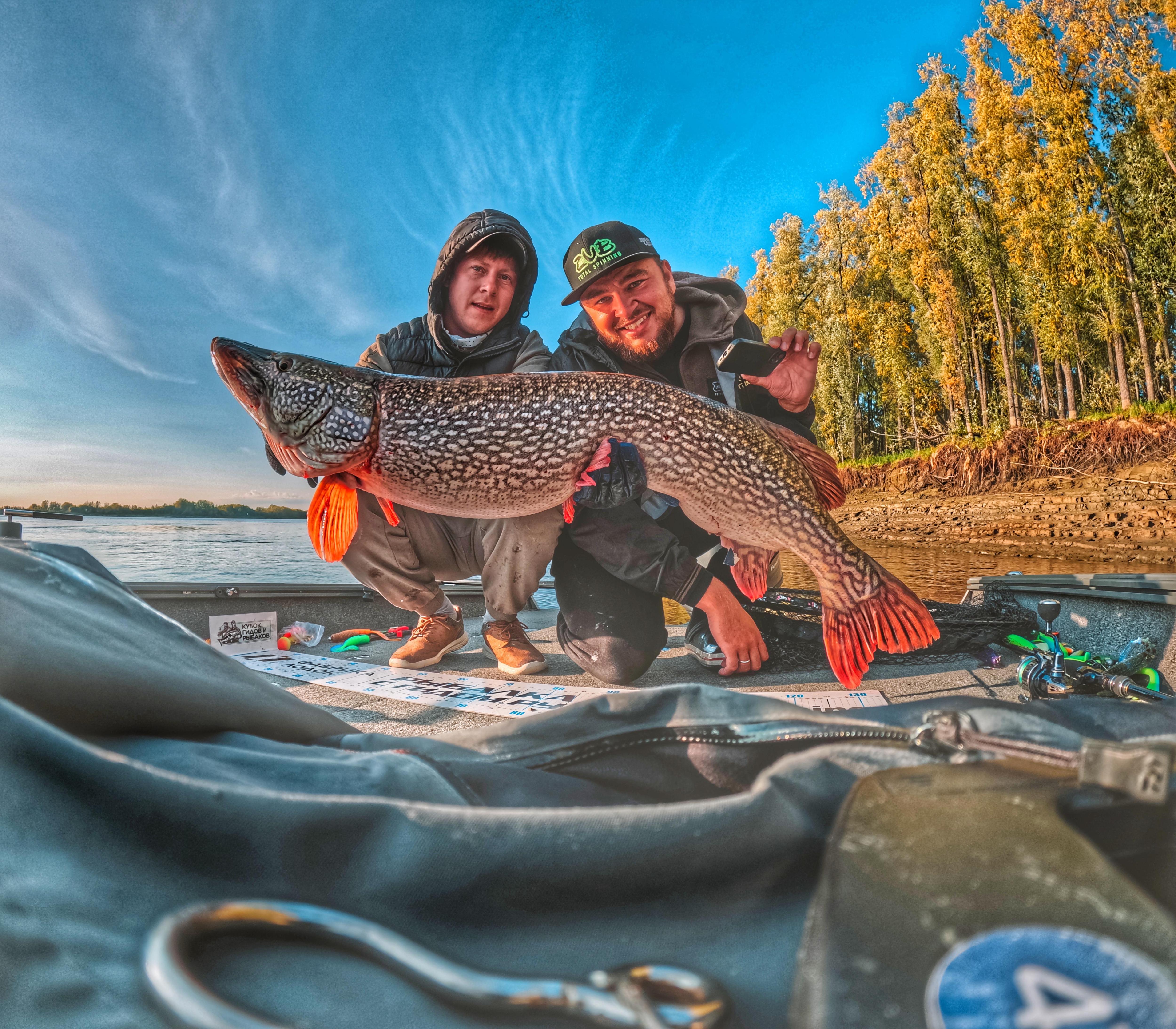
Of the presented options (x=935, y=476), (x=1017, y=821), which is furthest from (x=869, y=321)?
(x=935, y=476)

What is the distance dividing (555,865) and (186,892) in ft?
0.80

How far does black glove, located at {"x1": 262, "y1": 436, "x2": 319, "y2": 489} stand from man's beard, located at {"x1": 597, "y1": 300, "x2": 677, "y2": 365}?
1.02 metres

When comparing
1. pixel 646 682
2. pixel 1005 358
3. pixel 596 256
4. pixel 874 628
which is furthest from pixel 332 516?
pixel 1005 358

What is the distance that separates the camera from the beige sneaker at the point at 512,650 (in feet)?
6.00

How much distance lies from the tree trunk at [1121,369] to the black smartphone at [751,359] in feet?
36.3

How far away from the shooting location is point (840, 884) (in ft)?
1.05

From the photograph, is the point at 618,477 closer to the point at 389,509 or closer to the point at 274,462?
the point at 389,509

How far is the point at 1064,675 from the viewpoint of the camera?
119 cm

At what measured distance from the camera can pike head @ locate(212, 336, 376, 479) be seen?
4.94 ft

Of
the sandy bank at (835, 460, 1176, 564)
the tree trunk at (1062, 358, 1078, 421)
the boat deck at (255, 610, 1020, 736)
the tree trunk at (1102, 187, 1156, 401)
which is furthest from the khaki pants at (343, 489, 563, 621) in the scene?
the tree trunk at (1102, 187, 1156, 401)

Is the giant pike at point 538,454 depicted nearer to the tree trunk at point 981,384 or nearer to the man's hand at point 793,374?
the man's hand at point 793,374

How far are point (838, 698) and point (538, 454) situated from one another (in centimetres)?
97

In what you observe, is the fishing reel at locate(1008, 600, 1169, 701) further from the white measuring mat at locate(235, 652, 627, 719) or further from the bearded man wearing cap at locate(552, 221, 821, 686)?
the white measuring mat at locate(235, 652, 627, 719)

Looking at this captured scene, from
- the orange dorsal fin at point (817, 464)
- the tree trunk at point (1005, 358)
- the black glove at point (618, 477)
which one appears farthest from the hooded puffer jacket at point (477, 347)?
the tree trunk at point (1005, 358)
